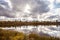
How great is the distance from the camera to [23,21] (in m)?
2.72

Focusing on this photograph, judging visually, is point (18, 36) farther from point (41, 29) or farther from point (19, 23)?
point (41, 29)

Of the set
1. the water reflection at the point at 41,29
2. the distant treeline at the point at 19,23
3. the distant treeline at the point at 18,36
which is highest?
the distant treeline at the point at 19,23

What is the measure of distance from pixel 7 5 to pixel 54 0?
80 centimetres

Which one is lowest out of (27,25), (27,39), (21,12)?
(27,39)

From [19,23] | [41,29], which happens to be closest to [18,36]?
[19,23]

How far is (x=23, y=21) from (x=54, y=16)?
0.52 metres

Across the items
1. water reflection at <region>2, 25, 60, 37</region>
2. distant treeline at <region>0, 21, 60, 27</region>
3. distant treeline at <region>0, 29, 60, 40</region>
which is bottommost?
distant treeline at <region>0, 29, 60, 40</region>

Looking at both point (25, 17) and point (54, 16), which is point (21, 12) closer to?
point (25, 17)

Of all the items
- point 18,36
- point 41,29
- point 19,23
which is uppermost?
point 19,23

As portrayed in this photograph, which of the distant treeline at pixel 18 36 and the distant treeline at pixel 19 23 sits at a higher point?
the distant treeline at pixel 19 23

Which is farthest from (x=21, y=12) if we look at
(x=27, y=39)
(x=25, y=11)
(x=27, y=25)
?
(x=27, y=39)

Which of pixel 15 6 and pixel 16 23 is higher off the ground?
pixel 15 6

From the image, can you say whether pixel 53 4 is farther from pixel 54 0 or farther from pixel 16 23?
pixel 16 23

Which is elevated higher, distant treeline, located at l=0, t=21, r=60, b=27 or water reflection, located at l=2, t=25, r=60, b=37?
distant treeline, located at l=0, t=21, r=60, b=27
